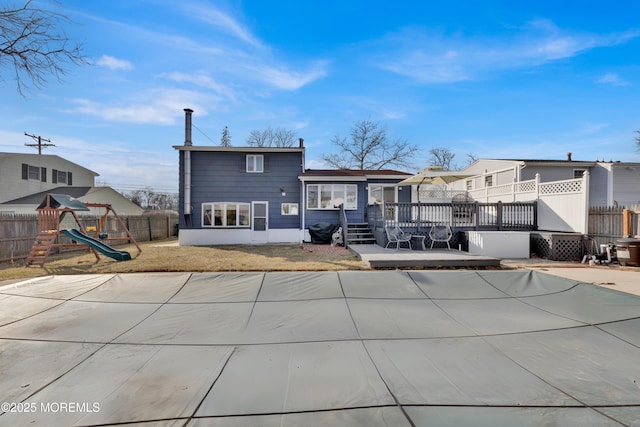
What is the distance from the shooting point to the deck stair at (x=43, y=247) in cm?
838

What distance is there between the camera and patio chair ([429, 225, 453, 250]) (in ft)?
32.1

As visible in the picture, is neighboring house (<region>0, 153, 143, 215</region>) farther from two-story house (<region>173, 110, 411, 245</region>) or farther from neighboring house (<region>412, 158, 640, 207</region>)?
neighboring house (<region>412, 158, 640, 207</region>)

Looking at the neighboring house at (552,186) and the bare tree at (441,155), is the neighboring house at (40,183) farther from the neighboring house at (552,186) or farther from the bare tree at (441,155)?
the bare tree at (441,155)

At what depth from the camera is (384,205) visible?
33.2 feet

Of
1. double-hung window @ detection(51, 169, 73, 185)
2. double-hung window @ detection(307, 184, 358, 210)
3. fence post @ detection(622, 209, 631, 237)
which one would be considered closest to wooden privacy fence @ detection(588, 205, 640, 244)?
fence post @ detection(622, 209, 631, 237)

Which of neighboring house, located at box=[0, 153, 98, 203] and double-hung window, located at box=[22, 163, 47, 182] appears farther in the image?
double-hung window, located at box=[22, 163, 47, 182]

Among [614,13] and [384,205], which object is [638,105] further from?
[384,205]

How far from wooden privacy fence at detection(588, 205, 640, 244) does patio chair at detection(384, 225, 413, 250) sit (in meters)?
5.59

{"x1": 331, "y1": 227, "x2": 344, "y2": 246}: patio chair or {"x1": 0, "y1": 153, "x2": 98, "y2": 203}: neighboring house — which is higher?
{"x1": 0, "y1": 153, "x2": 98, "y2": 203}: neighboring house

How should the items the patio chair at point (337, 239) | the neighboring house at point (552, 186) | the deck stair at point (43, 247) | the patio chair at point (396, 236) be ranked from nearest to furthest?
1. the deck stair at point (43, 247)
2. the neighboring house at point (552, 186)
3. the patio chair at point (396, 236)
4. the patio chair at point (337, 239)

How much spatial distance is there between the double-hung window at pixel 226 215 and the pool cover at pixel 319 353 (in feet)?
26.4

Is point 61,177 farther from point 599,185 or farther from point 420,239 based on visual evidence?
point 599,185

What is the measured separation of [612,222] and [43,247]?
1740 cm

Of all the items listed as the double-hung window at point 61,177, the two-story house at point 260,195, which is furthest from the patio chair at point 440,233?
the double-hung window at point 61,177
